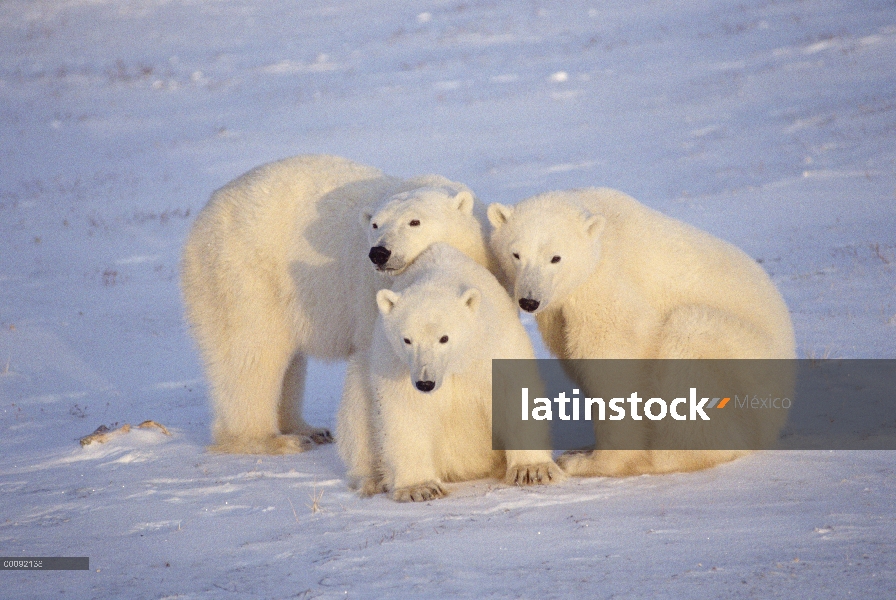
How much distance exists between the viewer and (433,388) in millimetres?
4891

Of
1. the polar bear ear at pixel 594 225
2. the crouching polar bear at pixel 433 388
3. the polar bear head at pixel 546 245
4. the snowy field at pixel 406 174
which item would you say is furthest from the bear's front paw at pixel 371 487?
the polar bear ear at pixel 594 225

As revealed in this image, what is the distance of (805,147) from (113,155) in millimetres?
14121

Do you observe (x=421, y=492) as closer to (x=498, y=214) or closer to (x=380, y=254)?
(x=380, y=254)

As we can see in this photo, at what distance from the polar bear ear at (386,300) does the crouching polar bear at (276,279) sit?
3.65ft

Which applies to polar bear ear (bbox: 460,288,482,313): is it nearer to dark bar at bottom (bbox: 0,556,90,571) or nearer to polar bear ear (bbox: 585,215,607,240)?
polar bear ear (bbox: 585,215,607,240)

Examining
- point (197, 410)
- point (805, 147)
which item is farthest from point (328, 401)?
point (805, 147)

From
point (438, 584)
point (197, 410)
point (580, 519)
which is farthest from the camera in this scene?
point (197, 410)

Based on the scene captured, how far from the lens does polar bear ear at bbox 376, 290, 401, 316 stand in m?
5.14

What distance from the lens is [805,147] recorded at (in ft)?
54.2

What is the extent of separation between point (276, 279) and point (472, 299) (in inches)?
85.7

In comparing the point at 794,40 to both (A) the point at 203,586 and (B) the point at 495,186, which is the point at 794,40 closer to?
(B) the point at 495,186

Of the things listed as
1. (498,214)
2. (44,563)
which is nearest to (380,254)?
(498,214)

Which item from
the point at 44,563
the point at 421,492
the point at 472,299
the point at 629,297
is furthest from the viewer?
the point at 629,297

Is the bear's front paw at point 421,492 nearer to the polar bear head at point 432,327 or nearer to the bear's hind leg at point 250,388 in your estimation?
the polar bear head at point 432,327
